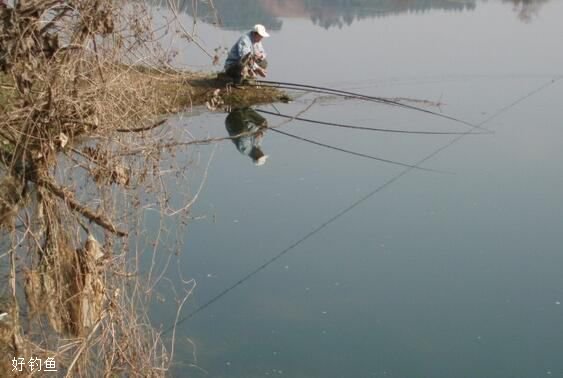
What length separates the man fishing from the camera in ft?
25.0

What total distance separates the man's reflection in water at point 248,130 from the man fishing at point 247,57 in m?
0.33

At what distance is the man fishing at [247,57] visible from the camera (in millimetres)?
7605

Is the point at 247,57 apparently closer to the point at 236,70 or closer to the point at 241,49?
the point at 241,49

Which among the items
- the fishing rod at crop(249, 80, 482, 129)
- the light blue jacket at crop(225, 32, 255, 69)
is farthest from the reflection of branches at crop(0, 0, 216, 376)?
the fishing rod at crop(249, 80, 482, 129)

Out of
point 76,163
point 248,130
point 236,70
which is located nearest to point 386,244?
point 76,163

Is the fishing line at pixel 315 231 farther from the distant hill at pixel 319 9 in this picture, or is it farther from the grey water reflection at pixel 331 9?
the grey water reflection at pixel 331 9

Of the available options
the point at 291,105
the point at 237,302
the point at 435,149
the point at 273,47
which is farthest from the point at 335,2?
the point at 237,302

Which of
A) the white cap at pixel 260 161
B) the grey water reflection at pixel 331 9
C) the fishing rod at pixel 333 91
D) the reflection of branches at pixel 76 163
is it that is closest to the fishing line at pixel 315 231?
the reflection of branches at pixel 76 163

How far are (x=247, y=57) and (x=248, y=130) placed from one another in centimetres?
66

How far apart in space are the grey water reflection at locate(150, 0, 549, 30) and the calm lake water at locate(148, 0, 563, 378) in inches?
190

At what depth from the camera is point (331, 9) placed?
15.3m

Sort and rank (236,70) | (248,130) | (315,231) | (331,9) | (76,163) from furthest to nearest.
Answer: (331,9), (236,70), (248,130), (315,231), (76,163)

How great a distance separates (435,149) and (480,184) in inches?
30.6

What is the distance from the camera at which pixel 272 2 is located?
50.9 ft
